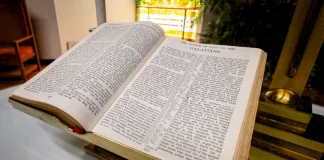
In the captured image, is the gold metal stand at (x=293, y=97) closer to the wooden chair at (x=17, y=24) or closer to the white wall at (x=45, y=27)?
the wooden chair at (x=17, y=24)

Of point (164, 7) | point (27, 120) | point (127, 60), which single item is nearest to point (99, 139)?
point (127, 60)

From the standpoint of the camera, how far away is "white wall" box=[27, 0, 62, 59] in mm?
2201

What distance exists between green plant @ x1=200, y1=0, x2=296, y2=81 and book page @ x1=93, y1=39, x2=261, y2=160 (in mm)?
1138

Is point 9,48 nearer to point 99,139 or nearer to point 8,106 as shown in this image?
point 8,106

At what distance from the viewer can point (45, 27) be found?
229 centimetres

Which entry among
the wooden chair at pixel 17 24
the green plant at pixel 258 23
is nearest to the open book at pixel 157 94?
the green plant at pixel 258 23

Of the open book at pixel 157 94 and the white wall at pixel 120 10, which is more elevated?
the open book at pixel 157 94

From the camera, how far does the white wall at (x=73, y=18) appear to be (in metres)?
2.29

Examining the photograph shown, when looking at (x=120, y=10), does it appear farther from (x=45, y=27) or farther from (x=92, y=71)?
(x=92, y=71)

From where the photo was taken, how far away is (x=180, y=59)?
416mm

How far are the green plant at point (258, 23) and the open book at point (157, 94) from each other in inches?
45.1

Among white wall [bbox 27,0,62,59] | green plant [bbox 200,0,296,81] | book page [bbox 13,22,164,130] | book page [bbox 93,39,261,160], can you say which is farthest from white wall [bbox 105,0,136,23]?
book page [bbox 93,39,261,160]

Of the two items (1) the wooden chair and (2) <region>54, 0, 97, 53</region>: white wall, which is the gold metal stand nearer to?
(1) the wooden chair

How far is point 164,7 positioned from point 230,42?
267 centimetres
